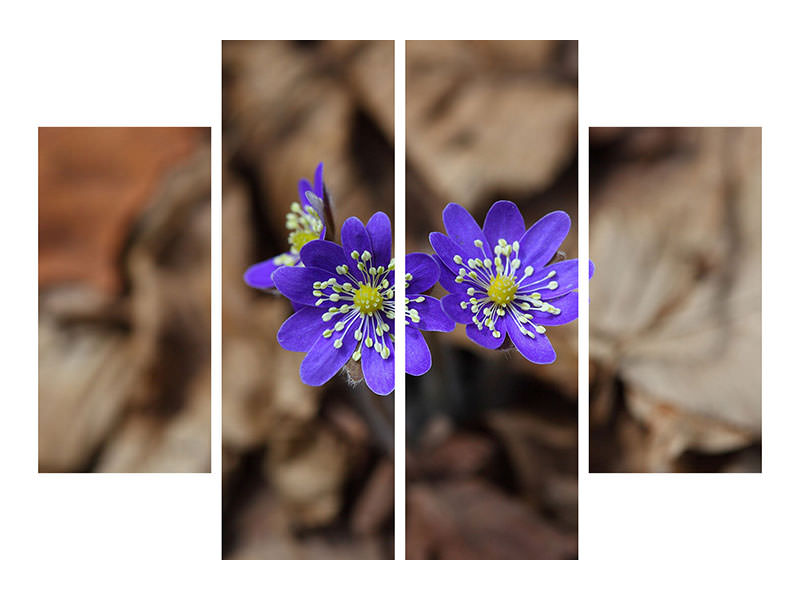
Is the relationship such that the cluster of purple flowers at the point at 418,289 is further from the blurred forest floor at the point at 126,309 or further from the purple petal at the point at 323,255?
the blurred forest floor at the point at 126,309

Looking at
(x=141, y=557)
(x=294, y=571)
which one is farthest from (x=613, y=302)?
(x=141, y=557)

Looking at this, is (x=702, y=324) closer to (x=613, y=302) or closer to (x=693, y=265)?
(x=693, y=265)

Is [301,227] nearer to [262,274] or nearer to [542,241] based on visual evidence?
[262,274]

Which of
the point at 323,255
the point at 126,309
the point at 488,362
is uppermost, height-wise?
the point at 323,255

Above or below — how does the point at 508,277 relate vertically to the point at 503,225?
below

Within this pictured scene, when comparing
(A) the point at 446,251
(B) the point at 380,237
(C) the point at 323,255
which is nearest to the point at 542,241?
(A) the point at 446,251

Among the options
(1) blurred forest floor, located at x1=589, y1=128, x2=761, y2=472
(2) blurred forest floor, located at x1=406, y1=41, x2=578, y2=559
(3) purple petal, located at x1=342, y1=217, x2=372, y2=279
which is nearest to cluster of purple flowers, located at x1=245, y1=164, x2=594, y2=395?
(3) purple petal, located at x1=342, y1=217, x2=372, y2=279

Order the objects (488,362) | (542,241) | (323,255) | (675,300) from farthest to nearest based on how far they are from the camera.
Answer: (675,300) < (488,362) < (542,241) < (323,255)
